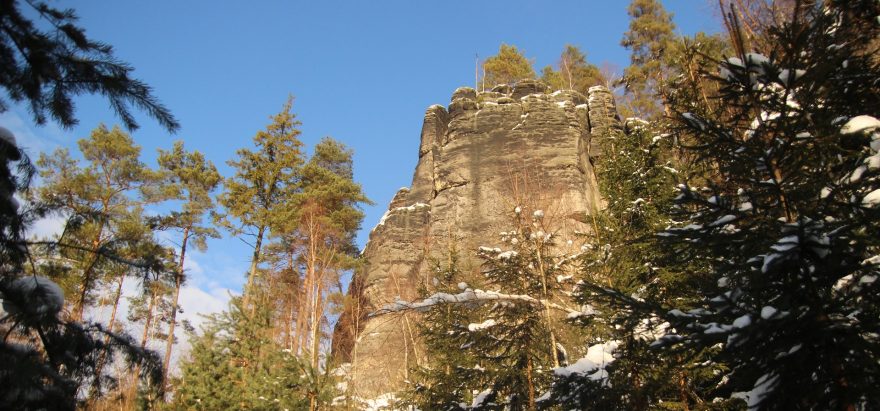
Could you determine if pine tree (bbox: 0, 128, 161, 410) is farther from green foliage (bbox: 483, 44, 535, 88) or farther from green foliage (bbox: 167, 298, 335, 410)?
green foliage (bbox: 483, 44, 535, 88)

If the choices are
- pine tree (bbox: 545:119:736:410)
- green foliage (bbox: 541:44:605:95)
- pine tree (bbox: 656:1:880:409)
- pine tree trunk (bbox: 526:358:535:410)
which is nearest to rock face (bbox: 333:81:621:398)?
green foliage (bbox: 541:44:605:95)

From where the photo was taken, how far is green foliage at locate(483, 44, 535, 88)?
4234 centimetres

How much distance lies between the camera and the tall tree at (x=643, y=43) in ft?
112

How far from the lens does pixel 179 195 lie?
22219 millimetres

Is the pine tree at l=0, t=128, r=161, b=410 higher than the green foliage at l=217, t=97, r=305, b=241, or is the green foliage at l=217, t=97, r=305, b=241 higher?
the green foliage at l=217, t=97, r=305, b=241

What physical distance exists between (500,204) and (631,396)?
66.1ft

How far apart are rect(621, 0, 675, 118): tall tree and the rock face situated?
2.99 meters

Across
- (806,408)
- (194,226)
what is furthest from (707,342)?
(194,226)

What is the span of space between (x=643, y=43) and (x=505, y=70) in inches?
426

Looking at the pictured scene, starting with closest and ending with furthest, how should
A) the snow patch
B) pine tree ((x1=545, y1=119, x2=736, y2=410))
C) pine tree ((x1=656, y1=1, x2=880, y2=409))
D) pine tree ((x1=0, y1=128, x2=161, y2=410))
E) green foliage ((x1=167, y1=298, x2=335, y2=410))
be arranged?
pine tree ((x1=0, y1=128, x2=161, y2=410)), pine tree ((x1=656, y1=1, x2=880, y2=409)), the snow patch, pine tree ((x1=545, y1=119, x2=736, y2=410)), green foliage ((x1=167, y1=298, x2=335, y2=410))

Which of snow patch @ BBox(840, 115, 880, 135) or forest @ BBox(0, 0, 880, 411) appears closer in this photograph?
forest @ BBox(0, 0, 880, 411)

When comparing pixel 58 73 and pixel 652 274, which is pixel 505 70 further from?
pixel 58 73

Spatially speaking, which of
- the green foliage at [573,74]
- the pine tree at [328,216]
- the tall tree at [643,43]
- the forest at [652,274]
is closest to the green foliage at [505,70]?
the green foliage at [573,74]

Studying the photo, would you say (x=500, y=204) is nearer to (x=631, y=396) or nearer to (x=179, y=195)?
(x=179, y=195)
